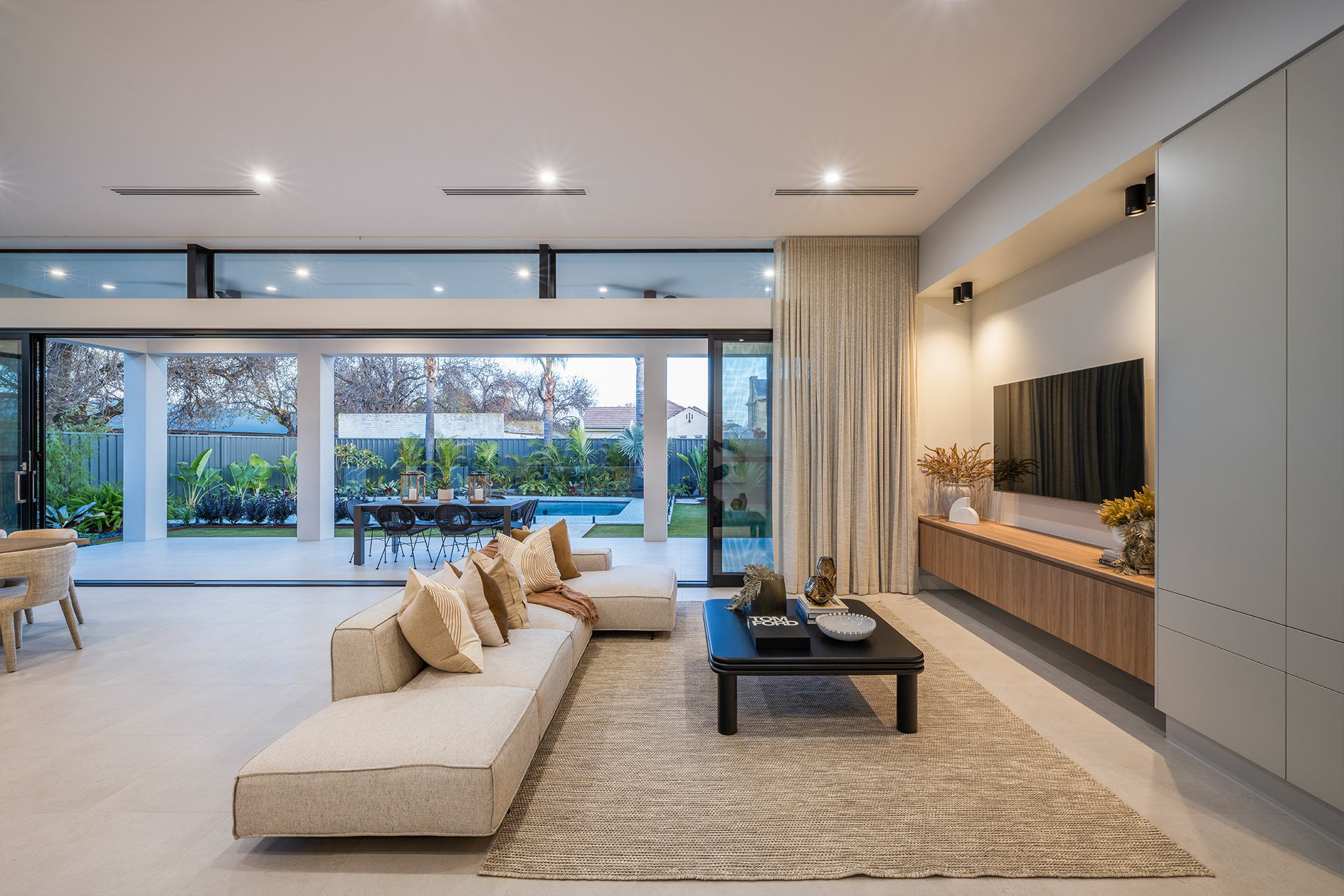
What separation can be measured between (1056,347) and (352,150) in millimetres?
4690

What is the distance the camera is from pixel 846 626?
2.84 meters

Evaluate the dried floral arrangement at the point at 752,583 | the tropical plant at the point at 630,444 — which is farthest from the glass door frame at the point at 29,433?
the tropical plant at the point at 630,444

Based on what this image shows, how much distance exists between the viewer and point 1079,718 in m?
2.82

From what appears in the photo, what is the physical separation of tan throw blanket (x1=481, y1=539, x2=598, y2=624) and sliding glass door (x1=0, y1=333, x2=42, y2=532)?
15.4ft

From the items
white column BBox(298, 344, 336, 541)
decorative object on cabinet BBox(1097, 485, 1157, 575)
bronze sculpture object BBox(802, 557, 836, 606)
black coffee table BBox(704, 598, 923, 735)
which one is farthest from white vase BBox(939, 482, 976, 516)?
white column BBox(298, 344, 336, 541)

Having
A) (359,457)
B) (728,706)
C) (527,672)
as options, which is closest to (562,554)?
(527,672)

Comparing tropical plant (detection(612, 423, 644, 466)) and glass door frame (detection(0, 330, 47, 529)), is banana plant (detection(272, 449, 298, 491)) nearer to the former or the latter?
glass door frame (detection(0, 330, 47, 529))

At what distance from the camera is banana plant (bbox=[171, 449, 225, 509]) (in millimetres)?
9750

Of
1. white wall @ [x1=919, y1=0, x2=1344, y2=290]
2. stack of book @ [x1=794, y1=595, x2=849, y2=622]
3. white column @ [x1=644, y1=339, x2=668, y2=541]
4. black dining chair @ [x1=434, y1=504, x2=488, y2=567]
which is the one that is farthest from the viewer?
white column @ [x1=644, y1=339, x2=668, y2=541]

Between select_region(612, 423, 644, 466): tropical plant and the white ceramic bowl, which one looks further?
select_region(612, 423, 644, 466): tropical plant

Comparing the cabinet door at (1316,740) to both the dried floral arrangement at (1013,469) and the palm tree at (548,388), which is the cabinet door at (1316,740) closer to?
the dried floral arrangement at (1013,469)

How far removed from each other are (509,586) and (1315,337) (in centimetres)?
333

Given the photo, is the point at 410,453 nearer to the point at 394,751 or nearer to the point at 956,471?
the point at 956,471

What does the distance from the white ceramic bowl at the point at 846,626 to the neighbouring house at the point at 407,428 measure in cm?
809
